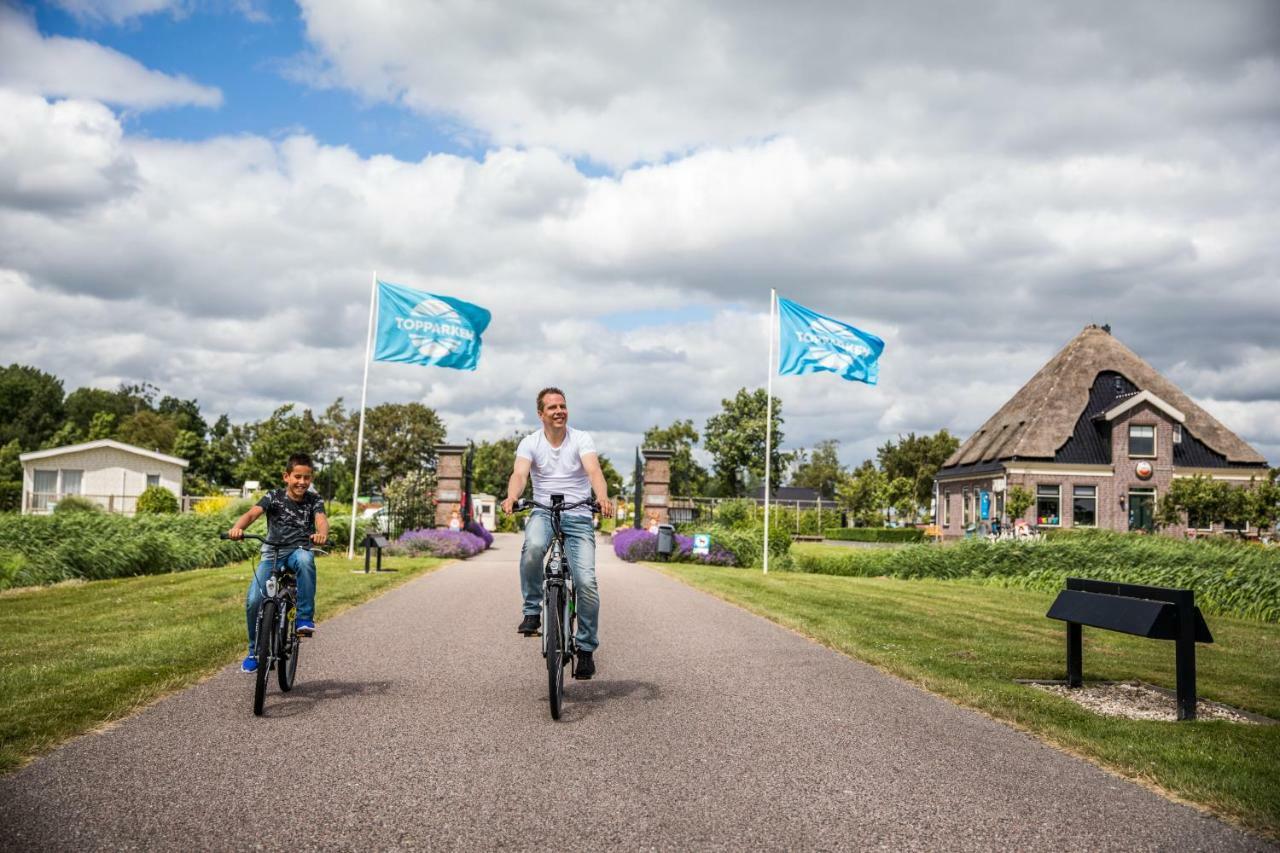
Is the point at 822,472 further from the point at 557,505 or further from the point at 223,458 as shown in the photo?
the point at 557,505

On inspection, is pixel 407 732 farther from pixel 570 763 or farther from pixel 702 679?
pixel 702 679

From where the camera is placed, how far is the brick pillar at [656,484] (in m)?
28.3

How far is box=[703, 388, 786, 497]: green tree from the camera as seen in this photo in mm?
72438

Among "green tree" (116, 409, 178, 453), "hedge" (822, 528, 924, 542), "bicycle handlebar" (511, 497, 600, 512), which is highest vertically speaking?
"green tree" (116, 409, 178, 453)

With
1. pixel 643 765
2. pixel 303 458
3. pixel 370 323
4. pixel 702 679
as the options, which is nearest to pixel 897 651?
pixel 702 679

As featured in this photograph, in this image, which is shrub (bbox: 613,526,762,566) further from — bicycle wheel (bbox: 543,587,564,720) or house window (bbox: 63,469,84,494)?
house window (bbox: 63,469,84,494)

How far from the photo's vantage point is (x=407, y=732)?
19.0 ft

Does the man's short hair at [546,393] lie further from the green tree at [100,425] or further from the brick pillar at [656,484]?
the green tree at [100,425]

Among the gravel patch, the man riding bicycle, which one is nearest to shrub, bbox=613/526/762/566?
the gravel patch

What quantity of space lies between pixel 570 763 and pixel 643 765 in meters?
0.37

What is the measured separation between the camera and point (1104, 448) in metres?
45.6

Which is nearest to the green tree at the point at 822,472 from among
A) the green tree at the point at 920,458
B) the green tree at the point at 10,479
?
the green tree at the point at 920,458

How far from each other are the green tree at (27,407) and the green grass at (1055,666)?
10034 cm

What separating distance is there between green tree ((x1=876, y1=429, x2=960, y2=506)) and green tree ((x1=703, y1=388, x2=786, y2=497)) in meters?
10.8
